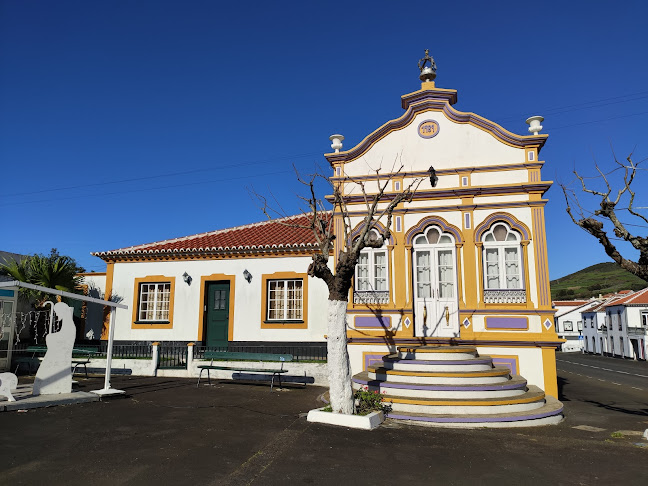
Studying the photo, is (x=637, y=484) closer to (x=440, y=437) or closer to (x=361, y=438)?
(x=440, y=437)

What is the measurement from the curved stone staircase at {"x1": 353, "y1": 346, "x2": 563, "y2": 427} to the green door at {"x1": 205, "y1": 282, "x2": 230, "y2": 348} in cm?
674

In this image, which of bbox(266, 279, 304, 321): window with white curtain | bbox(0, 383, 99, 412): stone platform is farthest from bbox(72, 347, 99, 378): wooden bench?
bbox(266, 279, 304, 321): window with white curtain

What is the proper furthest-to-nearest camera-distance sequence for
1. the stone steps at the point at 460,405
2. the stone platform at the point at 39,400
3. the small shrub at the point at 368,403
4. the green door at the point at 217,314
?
1. the green door at the point at 217,314
2. the stone platform at the point at 39,400
3. the stone steps at the point at 460,405
4. the small shrub at the point at 368,403

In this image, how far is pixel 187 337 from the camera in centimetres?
1575

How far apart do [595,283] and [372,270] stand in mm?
120114

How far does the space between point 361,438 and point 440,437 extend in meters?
1.34

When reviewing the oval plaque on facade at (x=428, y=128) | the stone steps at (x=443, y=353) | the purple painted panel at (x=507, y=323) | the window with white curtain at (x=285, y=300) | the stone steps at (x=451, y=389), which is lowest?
the stone steps at (x=451, y=389)

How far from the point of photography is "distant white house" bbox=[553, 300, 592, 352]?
59.9 metres

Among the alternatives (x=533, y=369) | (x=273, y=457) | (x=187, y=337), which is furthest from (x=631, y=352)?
(x=273, y=457)

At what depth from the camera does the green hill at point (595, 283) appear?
97688 mm

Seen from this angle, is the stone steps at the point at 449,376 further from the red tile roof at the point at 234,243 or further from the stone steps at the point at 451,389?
the red tile roof at the point at 234,243

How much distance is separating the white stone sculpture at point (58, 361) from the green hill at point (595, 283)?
95906 millimetres

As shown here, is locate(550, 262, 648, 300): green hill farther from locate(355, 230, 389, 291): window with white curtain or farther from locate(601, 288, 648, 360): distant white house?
locate(355, 230, 389, 291): window with white curtain

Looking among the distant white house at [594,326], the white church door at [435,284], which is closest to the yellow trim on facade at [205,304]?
the white church door at [435,284]
